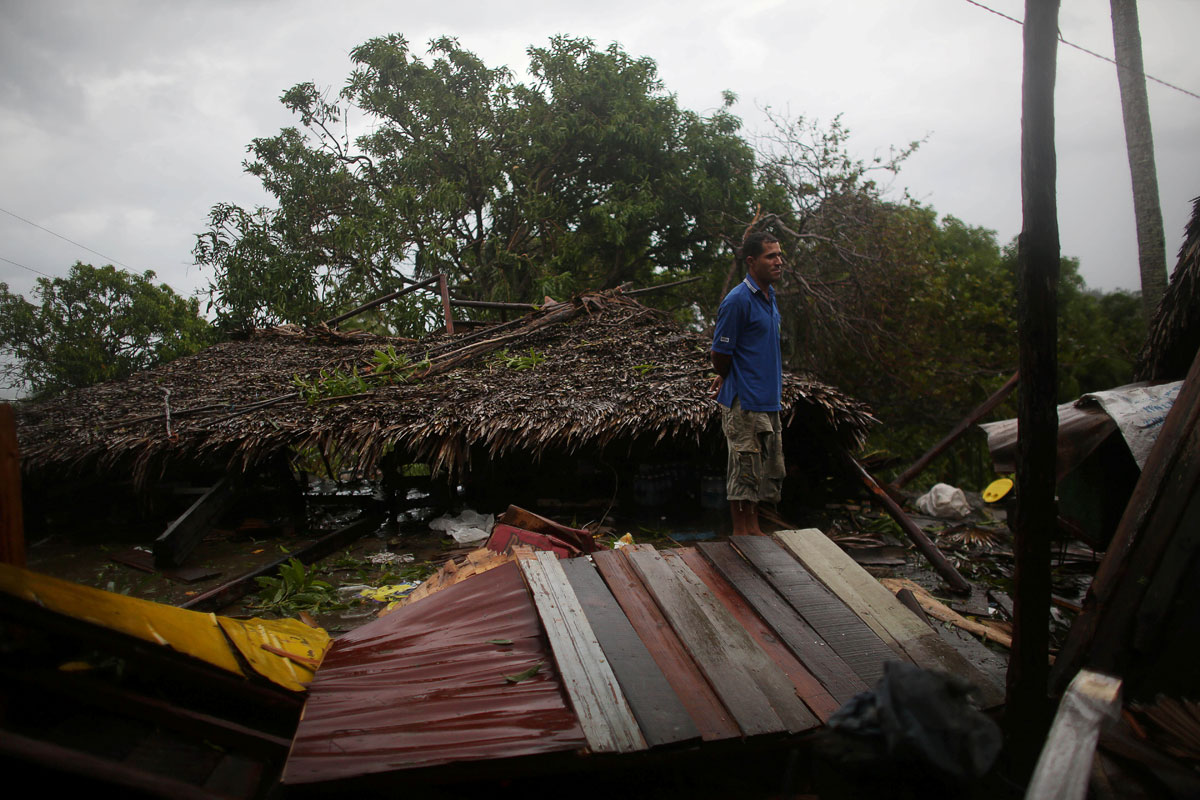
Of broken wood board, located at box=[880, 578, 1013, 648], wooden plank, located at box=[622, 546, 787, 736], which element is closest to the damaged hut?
broken wood board, located at box=[880, 578, 1013, 648]

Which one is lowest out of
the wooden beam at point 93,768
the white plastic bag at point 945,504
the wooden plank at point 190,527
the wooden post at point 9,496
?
the white plastic bag at point 945,504

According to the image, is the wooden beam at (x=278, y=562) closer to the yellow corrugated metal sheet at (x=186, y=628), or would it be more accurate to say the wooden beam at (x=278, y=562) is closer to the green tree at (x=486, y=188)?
the yellow corrugated metal sheet at (x=186, y=628)

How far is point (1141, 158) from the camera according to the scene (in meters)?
6.93

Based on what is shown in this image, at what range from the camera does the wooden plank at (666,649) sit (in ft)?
6.61

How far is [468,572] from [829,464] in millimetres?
4592

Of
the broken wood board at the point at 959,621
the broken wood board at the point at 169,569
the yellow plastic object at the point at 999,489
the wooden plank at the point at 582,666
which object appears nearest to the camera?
the wooden plank at the point at 582,666

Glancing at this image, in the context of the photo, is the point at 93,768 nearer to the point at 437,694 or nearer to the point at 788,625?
the point at 437,694

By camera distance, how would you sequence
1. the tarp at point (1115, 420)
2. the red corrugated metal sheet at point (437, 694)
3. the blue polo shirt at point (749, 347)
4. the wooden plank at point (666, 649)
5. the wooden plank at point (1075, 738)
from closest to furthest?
the wooden plank at point (1075, 738)
the red corrugated metal sheet at point (437, 694)
the wooden plank at point (666, 649)
the tarp at point (1115, 420)
the blue polo shirt at point (749, 347)

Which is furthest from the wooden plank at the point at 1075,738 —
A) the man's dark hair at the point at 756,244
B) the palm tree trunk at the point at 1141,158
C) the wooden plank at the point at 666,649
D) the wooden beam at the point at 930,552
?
the palm tree trunk at the point at 1141,158

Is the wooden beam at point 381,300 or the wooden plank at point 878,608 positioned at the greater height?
the wooden beam at point 381,300

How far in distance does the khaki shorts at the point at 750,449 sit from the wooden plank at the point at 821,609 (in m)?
0.71

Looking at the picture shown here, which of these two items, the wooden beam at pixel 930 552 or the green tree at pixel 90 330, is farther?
the green tree at pixel 90 330

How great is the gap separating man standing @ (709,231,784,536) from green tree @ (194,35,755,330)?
9002 millimetres

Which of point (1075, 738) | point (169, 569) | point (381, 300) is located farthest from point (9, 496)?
point (381, 300)
